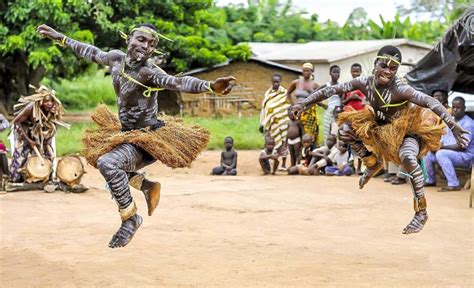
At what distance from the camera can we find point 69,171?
12609 mm

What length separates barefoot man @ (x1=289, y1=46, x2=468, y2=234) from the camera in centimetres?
772

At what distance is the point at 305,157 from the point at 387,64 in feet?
23.8

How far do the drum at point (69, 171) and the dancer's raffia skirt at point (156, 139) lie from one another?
4.95 metres

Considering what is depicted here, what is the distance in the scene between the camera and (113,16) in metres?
21.9

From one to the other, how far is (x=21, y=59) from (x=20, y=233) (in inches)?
553

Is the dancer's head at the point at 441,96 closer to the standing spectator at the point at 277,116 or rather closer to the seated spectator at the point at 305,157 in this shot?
the seated spectator at the point at 305,157

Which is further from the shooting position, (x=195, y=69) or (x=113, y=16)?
(x=195, y=69)

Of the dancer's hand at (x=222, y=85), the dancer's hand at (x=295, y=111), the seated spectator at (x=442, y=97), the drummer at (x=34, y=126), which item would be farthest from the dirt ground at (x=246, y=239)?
the dancer's hand at (x=222, y=85)

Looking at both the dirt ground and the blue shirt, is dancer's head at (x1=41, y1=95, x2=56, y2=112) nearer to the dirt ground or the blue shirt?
the dirt ground

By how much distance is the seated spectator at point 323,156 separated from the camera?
14477 mm

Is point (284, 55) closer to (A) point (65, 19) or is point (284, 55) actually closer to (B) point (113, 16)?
(B) point (113, 16)

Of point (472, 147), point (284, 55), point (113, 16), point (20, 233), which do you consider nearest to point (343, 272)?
point (20, 233)

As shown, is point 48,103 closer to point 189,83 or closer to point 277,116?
point 277,116

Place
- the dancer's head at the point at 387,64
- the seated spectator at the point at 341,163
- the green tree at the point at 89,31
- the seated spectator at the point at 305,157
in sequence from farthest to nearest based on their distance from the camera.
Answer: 1. the green tree at the point at 89,31
2. the seated spectator at the point at 305,157
3. the seated spectator at the point at 341,163
4. the dancer's head at the point at 387,64
